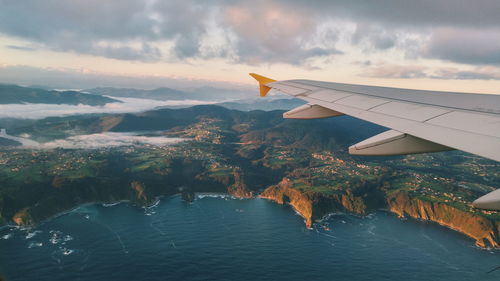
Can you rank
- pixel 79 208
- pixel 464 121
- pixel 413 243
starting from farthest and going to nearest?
pixel 79 208
pixel 413 243
pixel 464 121

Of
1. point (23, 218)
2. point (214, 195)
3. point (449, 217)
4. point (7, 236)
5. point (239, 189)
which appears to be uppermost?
point (449, 217)

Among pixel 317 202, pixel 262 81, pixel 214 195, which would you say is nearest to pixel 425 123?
pixel 262 81

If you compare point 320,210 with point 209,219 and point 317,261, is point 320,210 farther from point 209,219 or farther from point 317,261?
point 209,219

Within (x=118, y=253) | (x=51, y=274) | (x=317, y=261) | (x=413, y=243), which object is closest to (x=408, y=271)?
(x=413, y=243)

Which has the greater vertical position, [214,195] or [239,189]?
[239,189]

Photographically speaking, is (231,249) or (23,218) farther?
(23,218)

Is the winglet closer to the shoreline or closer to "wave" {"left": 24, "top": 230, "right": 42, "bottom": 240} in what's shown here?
the shoreline

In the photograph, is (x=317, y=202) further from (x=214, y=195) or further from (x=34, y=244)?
(x=34, y=244)
